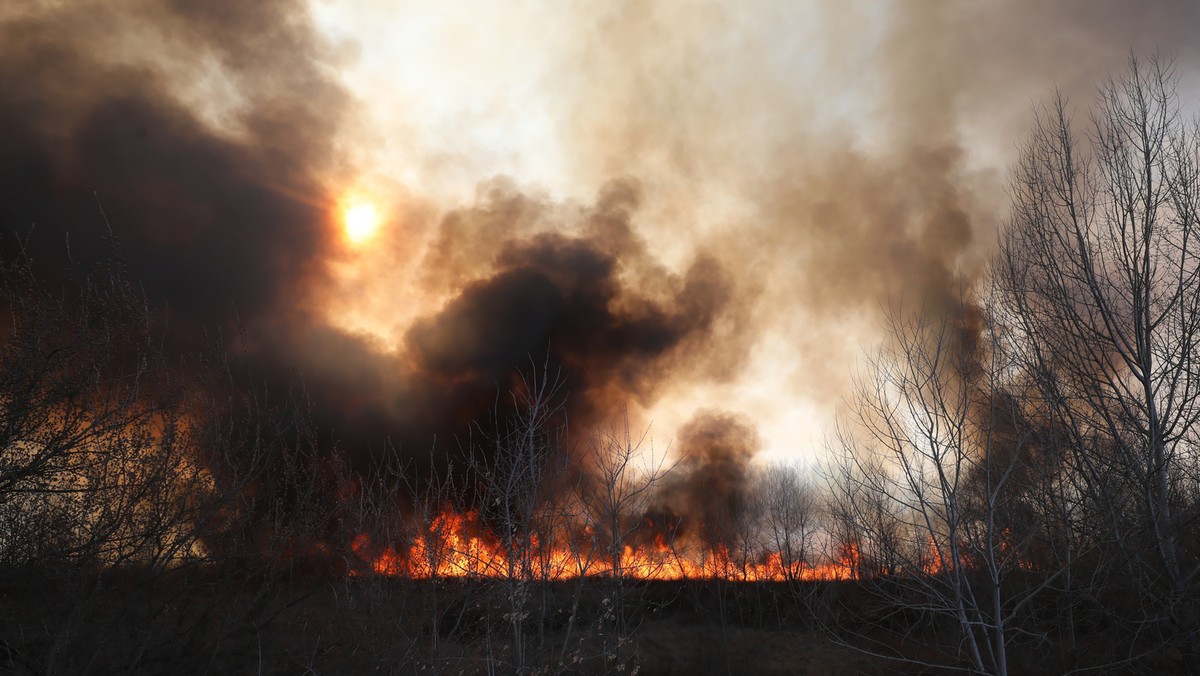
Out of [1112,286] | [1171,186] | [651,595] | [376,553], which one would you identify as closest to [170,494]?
[376,553]

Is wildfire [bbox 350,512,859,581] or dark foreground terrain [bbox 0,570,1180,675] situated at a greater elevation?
wildfire [bbox 350,512,859,581]

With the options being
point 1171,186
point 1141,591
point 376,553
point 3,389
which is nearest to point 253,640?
point 376,553

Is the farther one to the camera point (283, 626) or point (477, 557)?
point (283, 626)

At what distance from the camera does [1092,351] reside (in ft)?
36.4

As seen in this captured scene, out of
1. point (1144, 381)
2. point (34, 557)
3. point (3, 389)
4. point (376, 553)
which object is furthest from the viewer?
point (376, 553)

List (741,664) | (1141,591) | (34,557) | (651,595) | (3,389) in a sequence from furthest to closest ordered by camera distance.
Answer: (651,595) < (741,664) < (1141,591) < (34,557) < (3,389)

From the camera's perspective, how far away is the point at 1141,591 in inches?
372

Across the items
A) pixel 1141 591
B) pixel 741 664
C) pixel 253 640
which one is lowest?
pixel 741 664

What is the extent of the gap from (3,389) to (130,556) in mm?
2620

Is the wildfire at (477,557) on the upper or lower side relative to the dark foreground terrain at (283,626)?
upper

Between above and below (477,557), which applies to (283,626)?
below

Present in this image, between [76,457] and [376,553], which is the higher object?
[76,457]

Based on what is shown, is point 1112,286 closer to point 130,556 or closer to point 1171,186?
point 1171,186

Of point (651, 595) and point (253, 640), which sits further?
point (651, 595)
